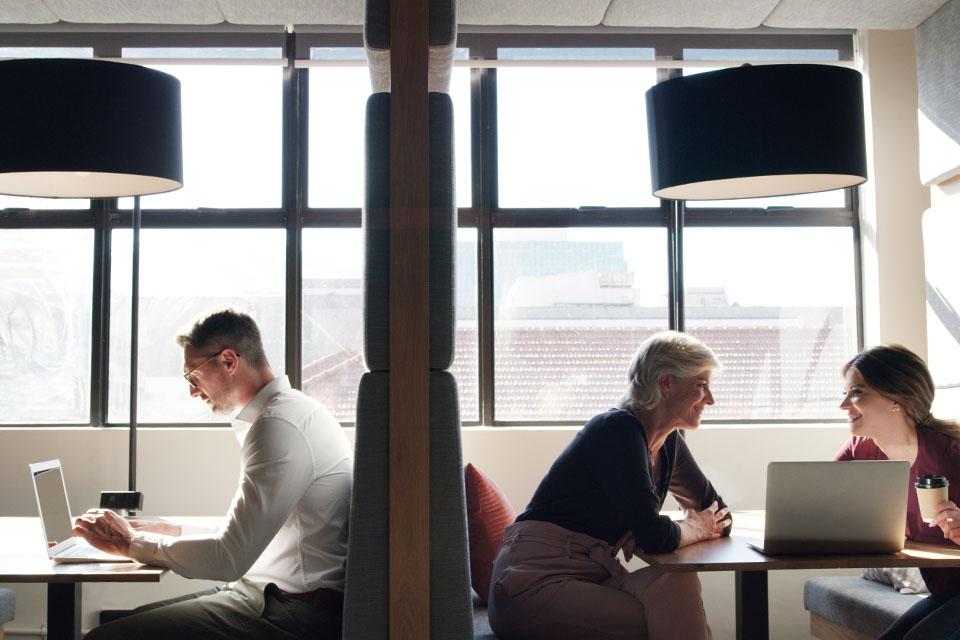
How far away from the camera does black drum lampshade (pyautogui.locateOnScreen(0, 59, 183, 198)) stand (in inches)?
83.0

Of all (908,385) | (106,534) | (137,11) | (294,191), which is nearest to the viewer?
(106,534)

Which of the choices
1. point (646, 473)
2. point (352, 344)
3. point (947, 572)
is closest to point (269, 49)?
point (352, 344)

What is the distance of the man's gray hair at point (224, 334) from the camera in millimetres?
2156

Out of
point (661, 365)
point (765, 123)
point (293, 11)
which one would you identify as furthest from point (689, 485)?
point (293, 11)

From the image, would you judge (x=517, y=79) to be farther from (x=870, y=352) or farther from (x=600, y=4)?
(x=870, y=352)

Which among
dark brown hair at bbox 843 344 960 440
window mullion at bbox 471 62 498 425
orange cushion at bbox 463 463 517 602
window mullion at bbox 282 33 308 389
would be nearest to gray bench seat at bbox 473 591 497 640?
orange cushion at bbox 463 463 517 602

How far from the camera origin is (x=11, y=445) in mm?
3547

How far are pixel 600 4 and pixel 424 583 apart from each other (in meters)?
2.70

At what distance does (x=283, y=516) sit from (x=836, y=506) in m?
1.31

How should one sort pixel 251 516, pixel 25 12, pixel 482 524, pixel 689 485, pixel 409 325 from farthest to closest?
1. pixel 25 12
2. pixel 482 524
3. pixel 689 485
4. pixel 251 516
5. pixel 409 325

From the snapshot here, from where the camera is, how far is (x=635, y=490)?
209cm

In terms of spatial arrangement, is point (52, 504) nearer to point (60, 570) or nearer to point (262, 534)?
point (60, 570)

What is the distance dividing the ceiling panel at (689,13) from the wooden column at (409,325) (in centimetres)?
203

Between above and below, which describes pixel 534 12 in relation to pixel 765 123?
above
